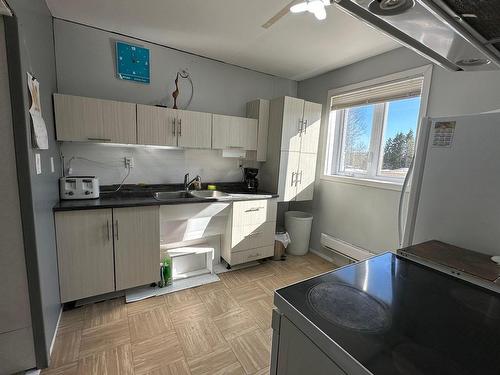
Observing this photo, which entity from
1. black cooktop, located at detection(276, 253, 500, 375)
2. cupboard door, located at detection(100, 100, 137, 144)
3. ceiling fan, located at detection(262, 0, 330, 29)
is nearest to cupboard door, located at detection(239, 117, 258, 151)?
cupboard door, located at detection(100, 100, 137, 144)

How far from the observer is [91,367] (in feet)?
4.65

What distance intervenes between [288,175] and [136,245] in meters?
1.82

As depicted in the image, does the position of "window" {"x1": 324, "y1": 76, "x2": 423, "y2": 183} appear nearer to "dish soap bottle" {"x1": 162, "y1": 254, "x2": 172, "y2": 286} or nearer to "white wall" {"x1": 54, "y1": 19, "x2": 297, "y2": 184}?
"white wall" {"x1": 54, "y1": 19, "x2": 297, "y2": 184}

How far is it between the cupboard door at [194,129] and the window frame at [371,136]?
4.98 ft

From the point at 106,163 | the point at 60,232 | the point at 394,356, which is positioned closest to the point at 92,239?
the point at 60,232

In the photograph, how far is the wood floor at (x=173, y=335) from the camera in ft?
4.75

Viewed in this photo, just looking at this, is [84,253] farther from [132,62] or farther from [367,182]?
[367,182]

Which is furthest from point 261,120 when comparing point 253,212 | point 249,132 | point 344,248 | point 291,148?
point 344,248

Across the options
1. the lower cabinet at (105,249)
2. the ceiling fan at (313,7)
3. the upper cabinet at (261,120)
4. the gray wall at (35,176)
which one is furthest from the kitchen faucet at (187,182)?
the ceiling fan at (313,7)

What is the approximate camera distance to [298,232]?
3.09 m

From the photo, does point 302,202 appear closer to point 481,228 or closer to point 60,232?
point 481,228

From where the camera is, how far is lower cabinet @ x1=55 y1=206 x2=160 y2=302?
1776 millimetres

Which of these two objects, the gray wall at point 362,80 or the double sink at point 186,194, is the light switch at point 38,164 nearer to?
the double sink at point 186,194

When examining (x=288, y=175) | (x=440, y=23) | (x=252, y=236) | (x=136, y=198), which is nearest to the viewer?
(x=440, y=23)
